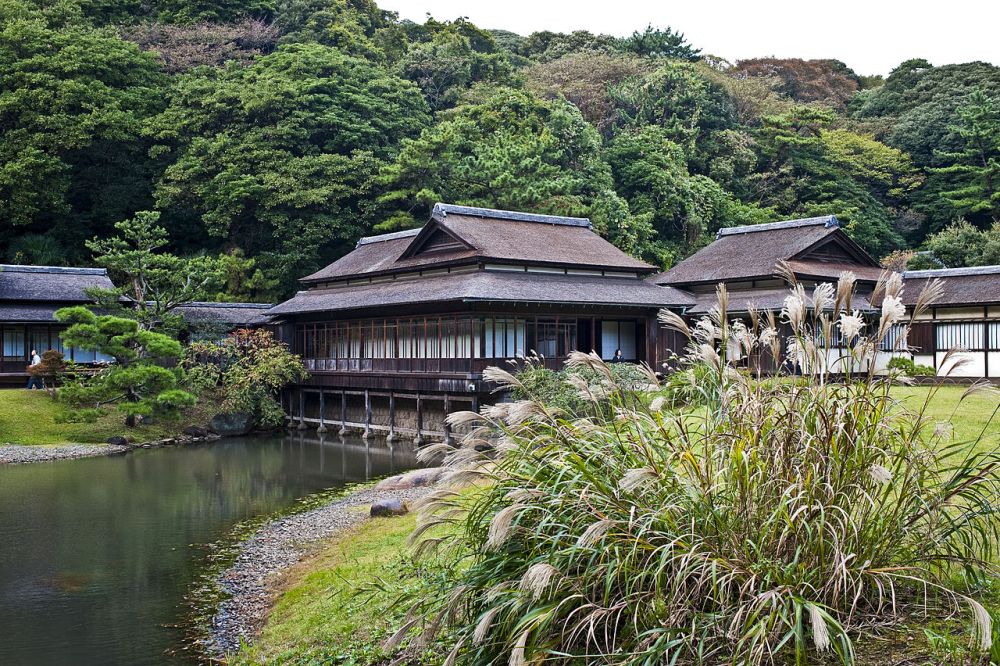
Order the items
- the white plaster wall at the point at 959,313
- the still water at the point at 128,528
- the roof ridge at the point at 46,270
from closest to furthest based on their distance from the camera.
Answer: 1. the still water at the point at 128,528
2. the white plaster wall at the point at 959,313
3. the roof ridge at the point at 46,270

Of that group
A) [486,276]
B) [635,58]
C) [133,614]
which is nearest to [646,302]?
[486,276]

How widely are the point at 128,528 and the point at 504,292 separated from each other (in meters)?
12.5

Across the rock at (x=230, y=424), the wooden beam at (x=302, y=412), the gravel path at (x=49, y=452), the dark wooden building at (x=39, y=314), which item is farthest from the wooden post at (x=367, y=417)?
the dark wooden building at (x=39, y=314)

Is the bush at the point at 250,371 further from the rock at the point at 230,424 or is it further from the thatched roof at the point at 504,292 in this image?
the thatched roof at the point at 504,292

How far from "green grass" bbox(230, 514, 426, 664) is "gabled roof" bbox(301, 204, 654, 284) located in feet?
50.4

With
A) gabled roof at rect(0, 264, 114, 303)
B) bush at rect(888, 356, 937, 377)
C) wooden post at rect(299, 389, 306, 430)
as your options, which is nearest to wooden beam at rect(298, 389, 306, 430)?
wooden post at rect(299, 389, 306, 430)

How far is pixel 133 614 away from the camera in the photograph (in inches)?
450

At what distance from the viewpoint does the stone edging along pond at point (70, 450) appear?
80.2ft

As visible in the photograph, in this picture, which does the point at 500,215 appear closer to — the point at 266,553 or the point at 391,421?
the point at 391,421

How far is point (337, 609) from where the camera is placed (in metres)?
10.1

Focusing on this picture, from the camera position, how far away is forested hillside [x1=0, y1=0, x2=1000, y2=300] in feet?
132

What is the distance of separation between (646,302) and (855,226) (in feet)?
67.3

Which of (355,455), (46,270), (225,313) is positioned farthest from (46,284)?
(355,455)

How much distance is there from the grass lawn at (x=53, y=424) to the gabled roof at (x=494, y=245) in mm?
8357
